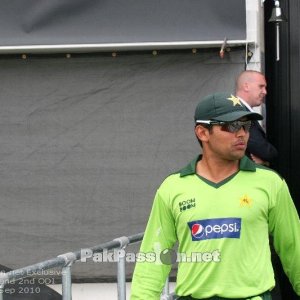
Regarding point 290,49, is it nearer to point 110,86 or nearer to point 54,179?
point 110,86

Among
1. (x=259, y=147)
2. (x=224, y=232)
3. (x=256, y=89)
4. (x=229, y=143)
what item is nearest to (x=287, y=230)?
(x=224, y=232)

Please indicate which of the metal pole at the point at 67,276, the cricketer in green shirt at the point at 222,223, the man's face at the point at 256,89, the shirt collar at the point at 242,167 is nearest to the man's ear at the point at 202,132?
the cricketer in green shirt at the point at 222,223

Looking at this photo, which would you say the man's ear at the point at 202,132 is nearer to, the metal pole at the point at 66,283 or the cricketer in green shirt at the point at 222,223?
the cricketer in green shirt at the point at 222,223

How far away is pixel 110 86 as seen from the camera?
7316 mm

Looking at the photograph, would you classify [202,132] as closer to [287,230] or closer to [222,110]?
[222,110]

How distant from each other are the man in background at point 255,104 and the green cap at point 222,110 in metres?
2.19

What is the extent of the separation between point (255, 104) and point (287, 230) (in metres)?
2.62

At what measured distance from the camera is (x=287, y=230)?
420cm

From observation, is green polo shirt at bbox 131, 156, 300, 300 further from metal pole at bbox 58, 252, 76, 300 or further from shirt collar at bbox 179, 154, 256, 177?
metal pole at bbox 58, 252, 76, 300

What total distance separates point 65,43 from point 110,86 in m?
0.54

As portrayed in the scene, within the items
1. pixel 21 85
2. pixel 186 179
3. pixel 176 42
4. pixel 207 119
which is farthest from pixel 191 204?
pixel 21 85

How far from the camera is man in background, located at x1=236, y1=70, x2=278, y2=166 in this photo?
6.52 metres

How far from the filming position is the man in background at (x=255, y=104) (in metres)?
6.52

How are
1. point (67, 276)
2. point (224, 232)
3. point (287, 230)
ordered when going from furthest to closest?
point (67, 276)
point (287, 230)
point (224, 232)
